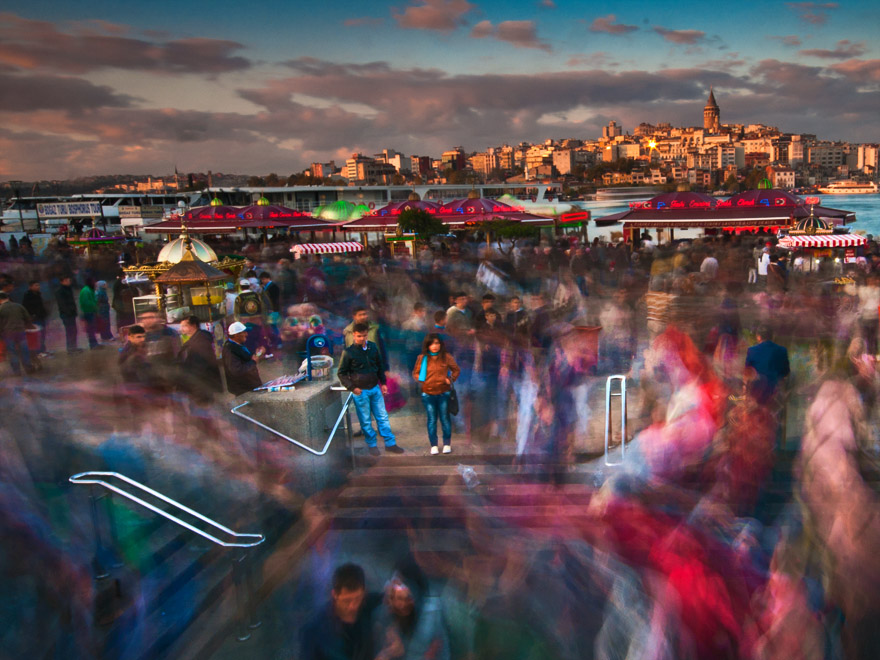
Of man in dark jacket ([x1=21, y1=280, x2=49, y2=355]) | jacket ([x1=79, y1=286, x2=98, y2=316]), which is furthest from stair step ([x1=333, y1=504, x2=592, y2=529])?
jacket ([x1=79, y1=286, x2=98, y2=316])

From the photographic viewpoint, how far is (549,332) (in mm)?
7457

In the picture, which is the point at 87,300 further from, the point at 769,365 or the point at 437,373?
the point at 769,365

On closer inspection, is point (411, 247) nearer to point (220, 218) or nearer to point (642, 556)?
point (220, 218)

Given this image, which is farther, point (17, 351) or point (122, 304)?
point (122, 304)

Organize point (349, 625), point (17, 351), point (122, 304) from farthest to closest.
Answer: point (122, 304) < point (17, 351) < point (349, 625)

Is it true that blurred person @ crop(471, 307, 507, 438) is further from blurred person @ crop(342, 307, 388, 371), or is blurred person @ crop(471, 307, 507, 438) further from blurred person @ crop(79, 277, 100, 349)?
blurred person @ crop(79, 277, 100, 349)

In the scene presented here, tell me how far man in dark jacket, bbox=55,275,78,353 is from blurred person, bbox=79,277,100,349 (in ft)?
1.30

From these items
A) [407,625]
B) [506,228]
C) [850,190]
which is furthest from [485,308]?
[850,190]

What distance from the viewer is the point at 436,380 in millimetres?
6328

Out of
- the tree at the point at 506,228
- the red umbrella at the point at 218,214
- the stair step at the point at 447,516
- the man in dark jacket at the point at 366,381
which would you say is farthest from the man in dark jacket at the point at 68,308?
the tree at the point at 506,228

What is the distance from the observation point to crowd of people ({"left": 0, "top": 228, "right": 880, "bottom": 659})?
3553 mm

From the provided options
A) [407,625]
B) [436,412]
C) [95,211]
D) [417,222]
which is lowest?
[407,625]

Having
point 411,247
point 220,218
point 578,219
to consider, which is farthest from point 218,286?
point 578,219

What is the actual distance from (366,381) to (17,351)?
5.85 meters
